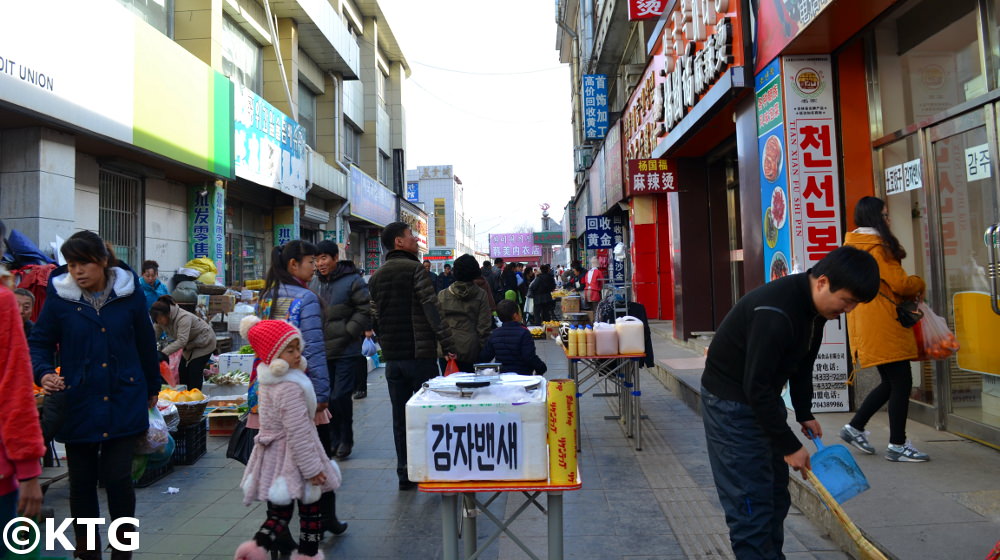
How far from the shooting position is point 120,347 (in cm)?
327

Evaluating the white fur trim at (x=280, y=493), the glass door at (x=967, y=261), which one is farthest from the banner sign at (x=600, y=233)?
the white fur trim at (x=280, y=493)

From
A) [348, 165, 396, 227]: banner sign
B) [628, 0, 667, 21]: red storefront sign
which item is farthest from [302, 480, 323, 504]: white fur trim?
[348, 165, 396, 227]: banner sign

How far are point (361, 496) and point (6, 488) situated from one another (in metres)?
2.81

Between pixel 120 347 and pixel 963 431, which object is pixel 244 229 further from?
pixel 963 431

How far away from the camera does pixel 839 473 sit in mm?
2629

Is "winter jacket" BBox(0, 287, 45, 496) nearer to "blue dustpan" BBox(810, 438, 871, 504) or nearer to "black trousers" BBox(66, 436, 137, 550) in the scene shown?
"black trousers" BBox(66, 436, 137, 550)

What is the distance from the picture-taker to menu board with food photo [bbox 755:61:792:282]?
6145mm

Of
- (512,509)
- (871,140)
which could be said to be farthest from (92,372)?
(871,140)

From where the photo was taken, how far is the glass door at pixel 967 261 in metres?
4.68

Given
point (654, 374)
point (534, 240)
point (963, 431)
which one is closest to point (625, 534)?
point (963, 431)

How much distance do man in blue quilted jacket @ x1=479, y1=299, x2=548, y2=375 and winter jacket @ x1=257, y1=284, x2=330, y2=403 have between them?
210 cm

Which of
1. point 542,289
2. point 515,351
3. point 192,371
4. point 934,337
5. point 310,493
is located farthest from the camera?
point 542,289

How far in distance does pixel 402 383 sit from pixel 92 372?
2.38 m

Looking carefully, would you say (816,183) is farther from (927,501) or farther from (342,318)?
(342,318)
